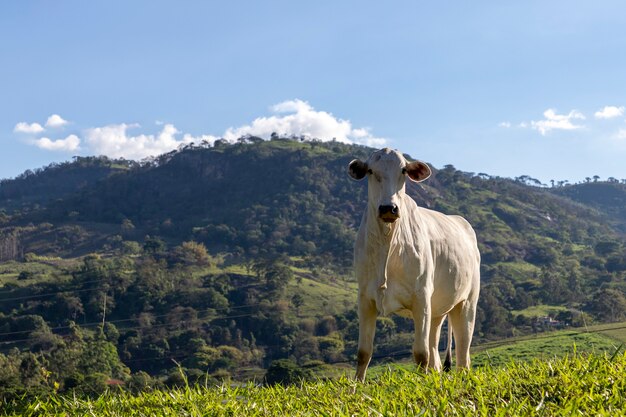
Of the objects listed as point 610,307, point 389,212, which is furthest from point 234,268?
point 389,212

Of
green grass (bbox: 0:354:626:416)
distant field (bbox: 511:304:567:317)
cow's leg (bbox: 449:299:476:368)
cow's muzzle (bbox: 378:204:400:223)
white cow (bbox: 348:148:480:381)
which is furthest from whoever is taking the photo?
distant field (bbox: 511:304:567:317)

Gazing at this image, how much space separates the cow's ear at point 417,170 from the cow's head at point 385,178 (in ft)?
0.07

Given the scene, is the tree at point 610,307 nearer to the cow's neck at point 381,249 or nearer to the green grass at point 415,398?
the cow's neck at point 381,249

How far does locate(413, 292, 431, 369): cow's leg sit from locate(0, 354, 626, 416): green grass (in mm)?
1386

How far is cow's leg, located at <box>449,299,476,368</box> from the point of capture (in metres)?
10.5

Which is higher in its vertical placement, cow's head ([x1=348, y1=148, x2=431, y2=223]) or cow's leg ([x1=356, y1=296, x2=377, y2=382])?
A: cow's head ([x1=348, y1=148, x2=431, y2=223])

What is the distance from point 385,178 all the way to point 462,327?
3.14 metres

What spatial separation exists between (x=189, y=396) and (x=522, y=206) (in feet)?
537

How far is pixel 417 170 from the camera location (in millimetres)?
9000

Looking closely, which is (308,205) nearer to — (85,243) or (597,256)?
(85,243)

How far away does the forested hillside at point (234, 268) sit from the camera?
76.6 metres

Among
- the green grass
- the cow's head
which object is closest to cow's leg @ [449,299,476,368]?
the cow's head

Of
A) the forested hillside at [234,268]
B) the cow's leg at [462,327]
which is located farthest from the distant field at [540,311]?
the cow's leg at [462,327]

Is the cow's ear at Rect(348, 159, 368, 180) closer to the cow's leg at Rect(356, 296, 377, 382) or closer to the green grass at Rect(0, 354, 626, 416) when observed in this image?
the cow's leg at Rect(356, 296, 377, 382)
